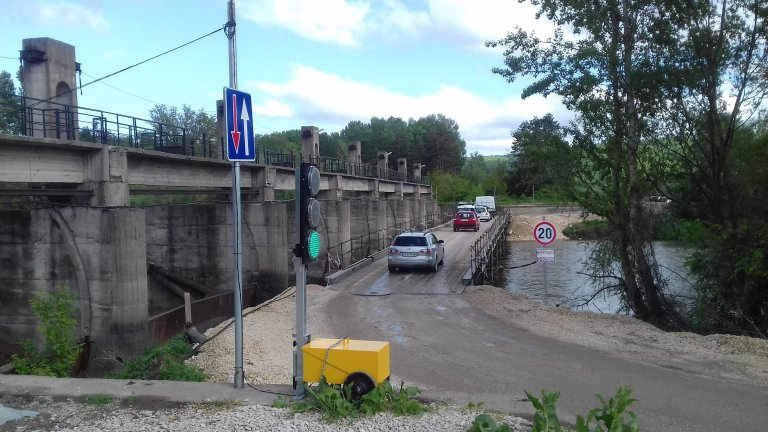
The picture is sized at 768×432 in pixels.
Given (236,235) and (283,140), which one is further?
(283,140)

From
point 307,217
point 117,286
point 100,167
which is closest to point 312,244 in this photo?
point 307,217

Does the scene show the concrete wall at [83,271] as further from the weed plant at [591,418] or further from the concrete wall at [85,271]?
the weed plant at [591,418]

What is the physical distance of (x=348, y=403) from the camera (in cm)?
643

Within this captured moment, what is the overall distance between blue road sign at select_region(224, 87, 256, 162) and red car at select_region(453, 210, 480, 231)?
43170 millimetres

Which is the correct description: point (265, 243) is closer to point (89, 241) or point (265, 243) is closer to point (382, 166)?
point (89, 241)

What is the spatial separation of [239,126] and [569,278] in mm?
31414

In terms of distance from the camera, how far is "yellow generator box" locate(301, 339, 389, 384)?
661cm

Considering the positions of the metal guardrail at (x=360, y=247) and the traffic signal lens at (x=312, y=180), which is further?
the metal guardrail at (x=360, y=247)

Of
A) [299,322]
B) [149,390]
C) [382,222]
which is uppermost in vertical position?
[382,222]

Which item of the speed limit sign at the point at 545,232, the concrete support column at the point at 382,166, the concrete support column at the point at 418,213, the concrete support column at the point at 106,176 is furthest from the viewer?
the concrete support column at the point at 382,166

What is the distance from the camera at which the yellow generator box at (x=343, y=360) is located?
21.7ft

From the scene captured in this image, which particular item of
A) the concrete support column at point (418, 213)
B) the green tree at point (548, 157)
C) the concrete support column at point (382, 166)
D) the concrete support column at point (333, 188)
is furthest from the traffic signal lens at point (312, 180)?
→ the concrete support column at point (382, 166)

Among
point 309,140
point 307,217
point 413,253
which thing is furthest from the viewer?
Answer: point 309,140

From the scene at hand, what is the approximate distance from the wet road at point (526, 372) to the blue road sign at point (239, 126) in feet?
13.1
